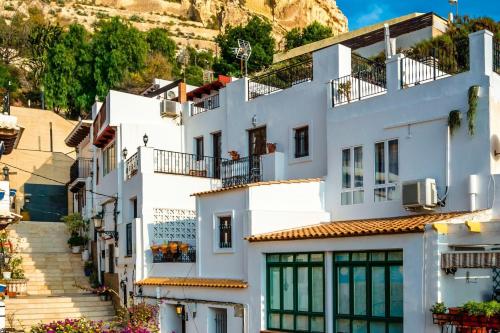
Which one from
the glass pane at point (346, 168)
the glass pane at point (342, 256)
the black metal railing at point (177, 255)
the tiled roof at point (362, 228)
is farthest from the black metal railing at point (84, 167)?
the glass pane at point (342, 256)

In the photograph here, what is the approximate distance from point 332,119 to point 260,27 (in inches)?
1864

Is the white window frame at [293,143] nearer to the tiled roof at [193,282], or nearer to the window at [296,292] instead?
the window at [296,292]

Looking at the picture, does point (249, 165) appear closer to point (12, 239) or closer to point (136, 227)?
point (136, 227)

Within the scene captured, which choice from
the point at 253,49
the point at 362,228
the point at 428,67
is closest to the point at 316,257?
the point at 362,228

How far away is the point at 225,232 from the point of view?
18.8m

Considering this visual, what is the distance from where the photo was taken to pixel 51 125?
50156mm

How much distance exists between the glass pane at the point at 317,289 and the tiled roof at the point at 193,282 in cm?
218

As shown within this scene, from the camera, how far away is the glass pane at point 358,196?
1767cm

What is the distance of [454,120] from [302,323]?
619 cm

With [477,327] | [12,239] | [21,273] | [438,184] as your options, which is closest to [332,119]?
[438,184]

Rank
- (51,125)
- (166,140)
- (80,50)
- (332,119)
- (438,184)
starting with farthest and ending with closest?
1. (80,50)
2. (51,125)
3. (166,140)
4. (332,119)
5. (438,184)

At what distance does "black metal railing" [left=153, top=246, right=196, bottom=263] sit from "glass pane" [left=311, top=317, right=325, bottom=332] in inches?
236

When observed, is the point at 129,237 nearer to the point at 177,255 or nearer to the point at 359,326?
the point at 177,255

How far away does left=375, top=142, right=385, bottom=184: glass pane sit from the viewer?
17203 mm
